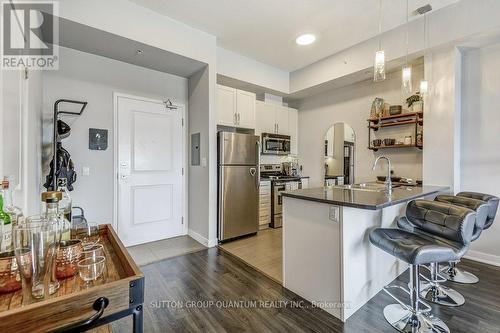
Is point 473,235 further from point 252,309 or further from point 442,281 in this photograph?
point 252,309

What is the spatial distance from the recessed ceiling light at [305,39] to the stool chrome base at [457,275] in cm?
337

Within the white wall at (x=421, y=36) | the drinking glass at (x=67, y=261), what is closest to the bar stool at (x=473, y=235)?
the white wall at (x=421, y=36)

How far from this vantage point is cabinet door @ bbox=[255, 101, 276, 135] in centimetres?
465

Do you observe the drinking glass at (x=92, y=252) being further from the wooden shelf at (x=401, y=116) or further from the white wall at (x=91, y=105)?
the wooden shelf at (x=401, y=116)

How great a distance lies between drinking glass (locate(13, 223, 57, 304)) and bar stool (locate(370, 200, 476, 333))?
194 centimetres

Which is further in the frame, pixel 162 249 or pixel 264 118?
pixel 264 118

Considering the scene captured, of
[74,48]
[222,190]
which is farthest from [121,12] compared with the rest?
[222,190]

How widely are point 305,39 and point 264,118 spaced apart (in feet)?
5.31

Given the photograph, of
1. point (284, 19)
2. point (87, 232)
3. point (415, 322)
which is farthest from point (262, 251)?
point (284, 19)

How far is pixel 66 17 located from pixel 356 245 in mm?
3493

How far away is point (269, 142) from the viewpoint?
4.71 metres

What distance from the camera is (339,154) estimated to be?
460 centimetres

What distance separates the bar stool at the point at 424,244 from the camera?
5.21 ft

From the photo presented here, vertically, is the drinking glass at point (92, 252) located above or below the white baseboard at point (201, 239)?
above
